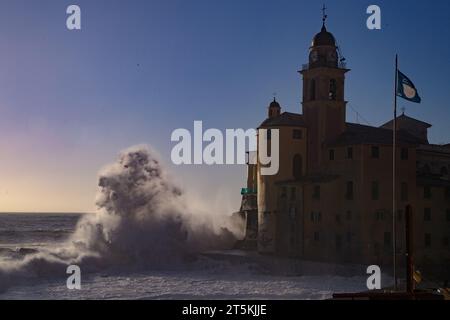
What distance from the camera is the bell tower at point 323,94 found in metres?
31.5

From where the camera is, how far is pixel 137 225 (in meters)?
36.4

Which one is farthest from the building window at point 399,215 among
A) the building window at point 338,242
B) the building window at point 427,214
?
the building window at point 338,242

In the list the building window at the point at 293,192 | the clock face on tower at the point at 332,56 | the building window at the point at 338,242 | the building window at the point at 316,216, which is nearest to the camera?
the building window at the point at 338,242

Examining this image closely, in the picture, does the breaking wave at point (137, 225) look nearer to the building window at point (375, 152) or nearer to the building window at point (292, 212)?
the building window at point (292, 212)

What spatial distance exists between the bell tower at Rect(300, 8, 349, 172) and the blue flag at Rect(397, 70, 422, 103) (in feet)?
40.8

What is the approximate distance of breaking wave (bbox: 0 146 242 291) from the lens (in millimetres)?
34625

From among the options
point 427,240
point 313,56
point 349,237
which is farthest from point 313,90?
point 427,240

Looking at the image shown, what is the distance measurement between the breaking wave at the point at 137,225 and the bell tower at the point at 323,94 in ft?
29.6

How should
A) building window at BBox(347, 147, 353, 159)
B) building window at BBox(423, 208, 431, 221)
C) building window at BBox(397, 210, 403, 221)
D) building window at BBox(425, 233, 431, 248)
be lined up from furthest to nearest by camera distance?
building window at BBox(347, 147, 353, 159) < building window at BBox(423, 208, 431, 221) < building window at BBox(425, 233, 431, 248) < building window at BBox(397, 210, 403, 221)

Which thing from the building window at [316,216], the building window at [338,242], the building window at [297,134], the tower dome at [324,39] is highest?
the tower dome at [324,39]

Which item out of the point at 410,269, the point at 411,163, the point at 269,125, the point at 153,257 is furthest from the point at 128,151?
the point at 410,269

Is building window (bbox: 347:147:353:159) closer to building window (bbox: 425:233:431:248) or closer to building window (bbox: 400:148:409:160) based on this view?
building window (bbox: 400:148:409:160)

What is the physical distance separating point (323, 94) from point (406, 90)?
41.8 feet

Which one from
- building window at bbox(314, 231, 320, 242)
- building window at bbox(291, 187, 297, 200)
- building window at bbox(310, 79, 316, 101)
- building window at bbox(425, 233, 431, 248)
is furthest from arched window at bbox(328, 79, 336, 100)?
building window at bbox(425, 233, 431, 248)
